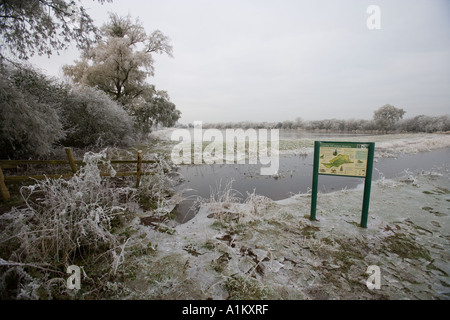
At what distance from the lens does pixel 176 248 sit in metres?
3.61

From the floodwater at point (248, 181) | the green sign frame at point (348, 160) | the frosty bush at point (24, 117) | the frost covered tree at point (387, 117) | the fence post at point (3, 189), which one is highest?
the frost covered tree at point (387, 117)

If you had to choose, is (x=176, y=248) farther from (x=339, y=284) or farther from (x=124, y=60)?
(x=124, y=60)

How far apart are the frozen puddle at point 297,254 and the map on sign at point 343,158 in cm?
138

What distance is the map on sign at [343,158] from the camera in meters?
4.28

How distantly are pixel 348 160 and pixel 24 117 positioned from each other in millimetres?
11095

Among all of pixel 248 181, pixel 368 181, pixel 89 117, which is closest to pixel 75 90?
pixel 89 117

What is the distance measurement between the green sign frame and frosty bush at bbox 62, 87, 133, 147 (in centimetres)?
1458

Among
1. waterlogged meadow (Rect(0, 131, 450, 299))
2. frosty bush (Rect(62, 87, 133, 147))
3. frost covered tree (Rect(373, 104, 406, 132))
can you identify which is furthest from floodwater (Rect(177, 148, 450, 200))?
frost covered tree (Rect(373, 104, 406, 132))

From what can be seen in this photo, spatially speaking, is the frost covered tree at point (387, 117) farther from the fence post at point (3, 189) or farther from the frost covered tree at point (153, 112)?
the fence post at point (3, 189)

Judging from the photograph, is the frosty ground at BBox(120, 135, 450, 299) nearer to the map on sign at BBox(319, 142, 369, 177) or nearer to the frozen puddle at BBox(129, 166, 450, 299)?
the frozen puddle at BBox(129, 166, 450, 299)

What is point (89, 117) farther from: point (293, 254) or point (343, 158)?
point (343, 158)

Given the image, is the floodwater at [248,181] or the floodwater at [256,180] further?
the floodwater at [256,180]

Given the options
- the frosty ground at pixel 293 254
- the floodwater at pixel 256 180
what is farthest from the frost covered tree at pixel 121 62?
the frosty ground at pixel 293 254

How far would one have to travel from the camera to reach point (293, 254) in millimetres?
3461
